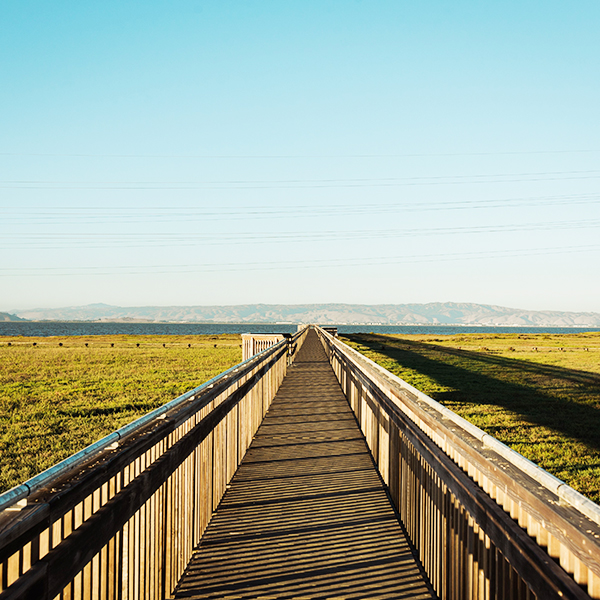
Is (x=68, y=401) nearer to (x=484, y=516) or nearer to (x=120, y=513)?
(x=120, y=513)

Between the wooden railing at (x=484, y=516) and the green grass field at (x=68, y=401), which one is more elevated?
the wooden railing at (x=484, y=516)

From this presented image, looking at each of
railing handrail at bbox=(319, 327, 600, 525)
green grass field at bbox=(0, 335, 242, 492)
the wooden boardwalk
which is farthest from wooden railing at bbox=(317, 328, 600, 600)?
green grass field at bbox=(0, 335, 242, 492)

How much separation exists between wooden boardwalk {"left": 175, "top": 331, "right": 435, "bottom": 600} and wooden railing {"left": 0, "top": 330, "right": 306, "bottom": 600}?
0.26 m

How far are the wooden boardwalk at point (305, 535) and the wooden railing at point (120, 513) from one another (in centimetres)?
26

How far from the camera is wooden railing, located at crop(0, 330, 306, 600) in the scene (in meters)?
1.59

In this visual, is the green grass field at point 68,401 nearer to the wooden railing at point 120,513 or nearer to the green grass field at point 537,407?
the wooden railing at point 120,513

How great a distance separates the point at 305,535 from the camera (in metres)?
4.14

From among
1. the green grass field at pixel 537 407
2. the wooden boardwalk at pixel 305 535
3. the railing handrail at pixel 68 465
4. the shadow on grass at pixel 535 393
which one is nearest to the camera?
the railing handrail at pixel 68 465

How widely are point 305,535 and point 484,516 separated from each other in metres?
2.26

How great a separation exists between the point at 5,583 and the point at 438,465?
2.32 m

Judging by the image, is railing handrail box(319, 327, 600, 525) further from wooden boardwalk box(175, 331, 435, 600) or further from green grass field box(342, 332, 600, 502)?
green grass field box(342, 332, 600, 502)

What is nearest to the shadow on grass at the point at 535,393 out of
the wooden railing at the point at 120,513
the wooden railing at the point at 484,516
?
the wooden railing at the point at 484,516

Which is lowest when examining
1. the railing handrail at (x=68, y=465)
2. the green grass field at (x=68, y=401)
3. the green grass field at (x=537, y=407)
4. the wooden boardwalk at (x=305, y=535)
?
the green grass field at (x=68, y=401)

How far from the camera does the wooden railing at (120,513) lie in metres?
1.59
